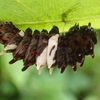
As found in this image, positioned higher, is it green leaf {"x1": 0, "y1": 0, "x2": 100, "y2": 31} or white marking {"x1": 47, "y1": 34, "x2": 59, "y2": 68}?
green leaf {"x1": 0, "y1": 0, "x2": 100, "y2": 31}

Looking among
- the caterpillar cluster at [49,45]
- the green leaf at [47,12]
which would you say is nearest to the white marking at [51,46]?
the caterpillar cluster at [49,45]

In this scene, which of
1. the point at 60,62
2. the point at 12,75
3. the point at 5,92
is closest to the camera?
the point at 60,62

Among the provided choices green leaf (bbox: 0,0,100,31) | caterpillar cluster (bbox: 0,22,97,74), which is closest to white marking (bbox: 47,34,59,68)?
caterpillar cluster (bbox: 0,22,97,74)

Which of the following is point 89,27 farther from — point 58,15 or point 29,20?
point 29,20

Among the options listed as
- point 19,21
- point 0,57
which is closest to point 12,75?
point 0,57

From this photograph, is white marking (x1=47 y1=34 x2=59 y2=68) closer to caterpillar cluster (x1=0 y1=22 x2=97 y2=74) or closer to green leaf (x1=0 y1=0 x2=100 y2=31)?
caterpillar cluster (x1=0 y1=22 x2=97 y2=74)

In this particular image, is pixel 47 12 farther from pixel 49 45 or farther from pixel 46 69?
pixel 46 69
